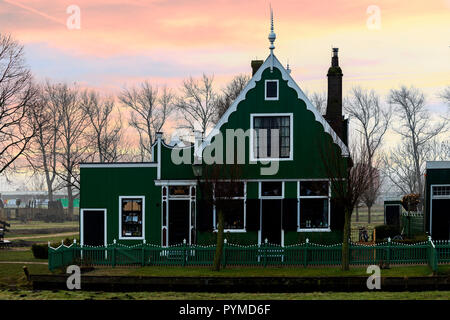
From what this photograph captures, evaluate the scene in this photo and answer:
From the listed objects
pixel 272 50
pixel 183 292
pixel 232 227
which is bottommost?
pixel 183 292

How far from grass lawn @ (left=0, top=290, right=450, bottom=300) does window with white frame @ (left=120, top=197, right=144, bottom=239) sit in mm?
6463

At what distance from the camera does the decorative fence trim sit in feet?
80.5

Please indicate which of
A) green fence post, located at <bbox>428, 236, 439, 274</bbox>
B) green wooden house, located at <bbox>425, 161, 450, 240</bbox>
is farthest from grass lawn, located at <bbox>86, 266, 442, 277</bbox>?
green wooden house, located at <bbox>425, 161, 450, 240</bbox>

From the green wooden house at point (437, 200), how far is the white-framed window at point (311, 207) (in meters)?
5.55

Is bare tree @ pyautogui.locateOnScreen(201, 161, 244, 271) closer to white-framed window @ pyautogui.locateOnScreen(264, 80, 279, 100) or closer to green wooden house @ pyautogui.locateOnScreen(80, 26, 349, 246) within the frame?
green wooden house @ pyautogui.locateOnScreen(80, 26, 349, 246)

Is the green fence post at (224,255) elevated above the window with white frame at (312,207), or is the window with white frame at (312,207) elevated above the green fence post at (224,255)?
the window with white frame at (312,207)

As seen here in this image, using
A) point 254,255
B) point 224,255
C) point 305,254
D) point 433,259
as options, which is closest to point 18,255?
point 224,255

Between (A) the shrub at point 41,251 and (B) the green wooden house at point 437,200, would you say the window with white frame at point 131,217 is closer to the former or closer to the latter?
(A) the shrub at point 41,251

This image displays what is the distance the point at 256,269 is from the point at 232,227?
3599mm

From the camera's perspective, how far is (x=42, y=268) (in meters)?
26.3

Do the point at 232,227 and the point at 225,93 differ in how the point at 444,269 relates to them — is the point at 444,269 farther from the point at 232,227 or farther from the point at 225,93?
the point at 225,93

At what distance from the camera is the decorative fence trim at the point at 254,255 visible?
80.5ft

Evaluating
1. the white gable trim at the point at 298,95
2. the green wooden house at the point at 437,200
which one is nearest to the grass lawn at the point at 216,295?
the white gable trim at the point at 298,95
